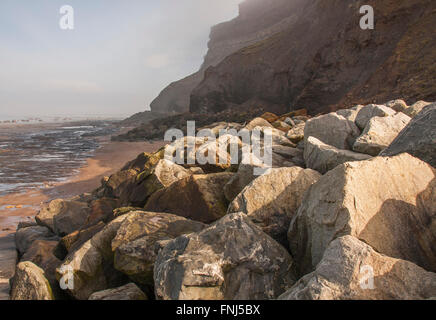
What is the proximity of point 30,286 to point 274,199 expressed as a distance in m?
2.66

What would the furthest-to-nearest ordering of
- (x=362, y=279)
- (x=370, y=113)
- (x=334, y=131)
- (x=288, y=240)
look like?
(x=370, y=113) < (x=334, y=131) < (x=288, y=240) < (x=362, y=279)

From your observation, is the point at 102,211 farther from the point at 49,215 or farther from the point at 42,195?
the point at 42,195

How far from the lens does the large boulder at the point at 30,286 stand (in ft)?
10.4

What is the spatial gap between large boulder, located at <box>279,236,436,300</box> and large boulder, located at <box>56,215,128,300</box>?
2225 mm

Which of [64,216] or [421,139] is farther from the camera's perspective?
[64,216]

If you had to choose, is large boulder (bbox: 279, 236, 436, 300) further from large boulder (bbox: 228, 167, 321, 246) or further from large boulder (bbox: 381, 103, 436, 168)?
large boulder (bbox: 381, 103, 436, 168)

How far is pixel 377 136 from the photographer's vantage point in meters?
4.16

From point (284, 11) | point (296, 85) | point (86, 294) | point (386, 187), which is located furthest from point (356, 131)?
point (284, 11)

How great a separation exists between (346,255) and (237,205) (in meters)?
1.45

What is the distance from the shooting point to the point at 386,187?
2.50 meters

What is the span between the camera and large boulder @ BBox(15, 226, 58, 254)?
5.73m

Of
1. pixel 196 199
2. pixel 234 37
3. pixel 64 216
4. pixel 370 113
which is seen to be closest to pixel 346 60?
pixel 370 113

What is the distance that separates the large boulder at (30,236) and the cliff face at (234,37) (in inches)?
2396
